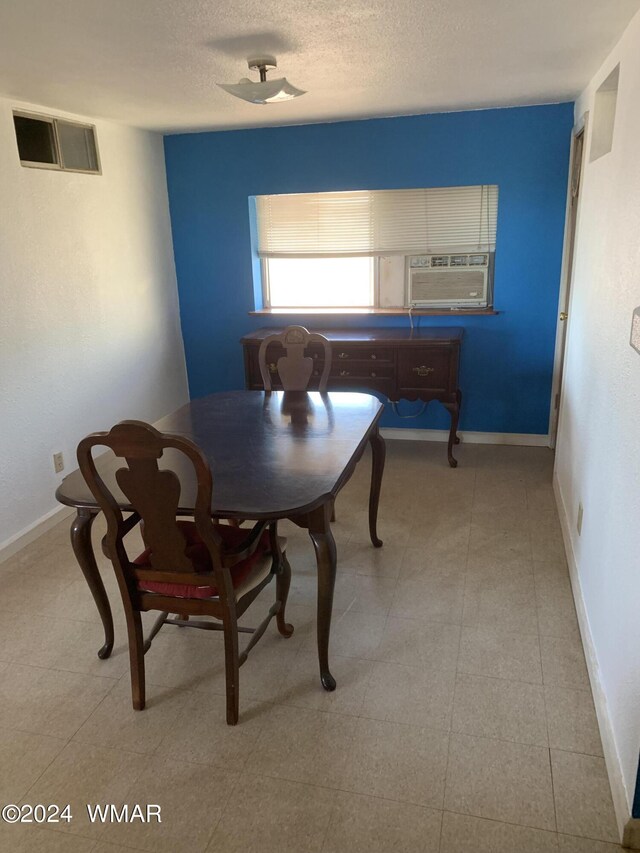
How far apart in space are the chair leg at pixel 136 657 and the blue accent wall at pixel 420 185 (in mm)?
2825

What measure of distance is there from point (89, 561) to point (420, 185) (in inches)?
122

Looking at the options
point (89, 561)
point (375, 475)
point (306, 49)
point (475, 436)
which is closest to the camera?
point (89, 561)

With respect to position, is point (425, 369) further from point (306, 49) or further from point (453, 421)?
point (306, 49)

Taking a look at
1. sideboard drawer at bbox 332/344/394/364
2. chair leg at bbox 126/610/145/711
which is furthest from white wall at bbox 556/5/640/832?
chair leg at bbox 126/610/145/711

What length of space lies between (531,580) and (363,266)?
8.30 ft

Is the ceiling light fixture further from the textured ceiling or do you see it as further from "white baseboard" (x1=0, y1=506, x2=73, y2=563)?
"white baseboard" (x1=0, y1=506, x2=73, y2=563)

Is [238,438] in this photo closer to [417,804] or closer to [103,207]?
[417,804]

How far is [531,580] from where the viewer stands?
270 cm

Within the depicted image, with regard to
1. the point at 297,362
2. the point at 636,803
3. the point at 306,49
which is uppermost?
the point at 306,49

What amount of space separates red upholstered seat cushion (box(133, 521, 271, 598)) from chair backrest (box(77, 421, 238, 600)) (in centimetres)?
4

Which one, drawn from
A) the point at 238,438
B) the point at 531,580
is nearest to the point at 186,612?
the point at 238,438

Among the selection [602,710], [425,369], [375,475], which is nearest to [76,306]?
[375,475]

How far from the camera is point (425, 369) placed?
393 cm

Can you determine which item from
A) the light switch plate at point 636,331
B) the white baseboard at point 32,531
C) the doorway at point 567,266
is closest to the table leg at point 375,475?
the light switch plate at point 636,331
